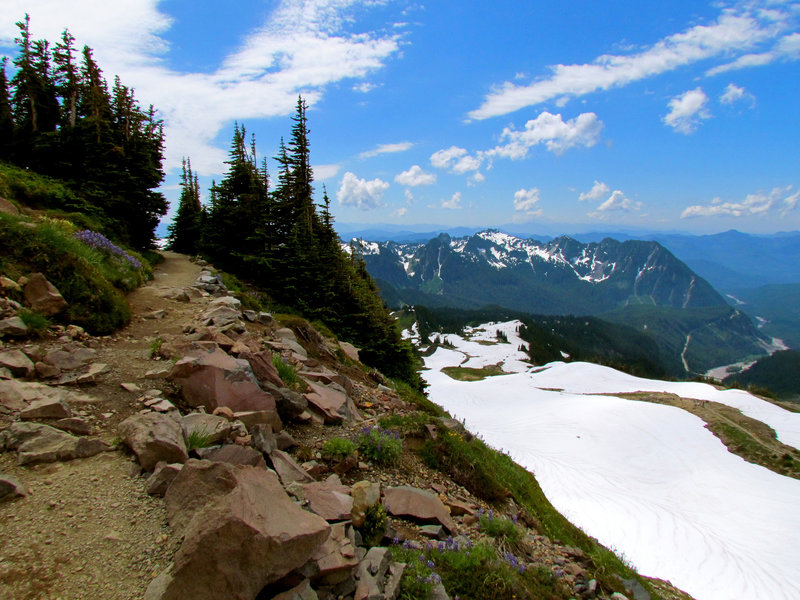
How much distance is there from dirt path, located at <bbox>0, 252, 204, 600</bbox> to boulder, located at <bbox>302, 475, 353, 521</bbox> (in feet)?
4.87

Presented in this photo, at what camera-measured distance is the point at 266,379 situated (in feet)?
23.2

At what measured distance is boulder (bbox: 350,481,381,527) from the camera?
15.0ft

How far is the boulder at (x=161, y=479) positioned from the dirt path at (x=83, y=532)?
0.28 ft

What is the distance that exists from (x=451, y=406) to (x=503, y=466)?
44244 mm

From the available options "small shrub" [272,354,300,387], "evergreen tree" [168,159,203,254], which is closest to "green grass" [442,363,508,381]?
"evergreen tree" [168,159,203,254]

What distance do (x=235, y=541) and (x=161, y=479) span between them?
1.62 metres

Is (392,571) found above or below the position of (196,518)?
below

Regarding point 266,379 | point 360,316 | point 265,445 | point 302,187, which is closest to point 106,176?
point 302,187

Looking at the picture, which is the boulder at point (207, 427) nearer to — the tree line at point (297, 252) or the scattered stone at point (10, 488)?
the scattered stone at point (10, 488)

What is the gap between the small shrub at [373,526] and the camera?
4545mm

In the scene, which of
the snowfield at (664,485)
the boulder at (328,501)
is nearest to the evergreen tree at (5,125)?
the boulder at (328,501)

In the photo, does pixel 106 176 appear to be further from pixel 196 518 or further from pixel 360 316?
pixel 196 518

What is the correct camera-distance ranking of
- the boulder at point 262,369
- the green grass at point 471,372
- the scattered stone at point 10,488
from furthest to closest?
the green grass at point 471,372 → the boulder at point 262,369 → the scattered stone at point 10,488

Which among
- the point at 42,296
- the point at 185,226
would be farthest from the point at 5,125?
the point at 42,296
